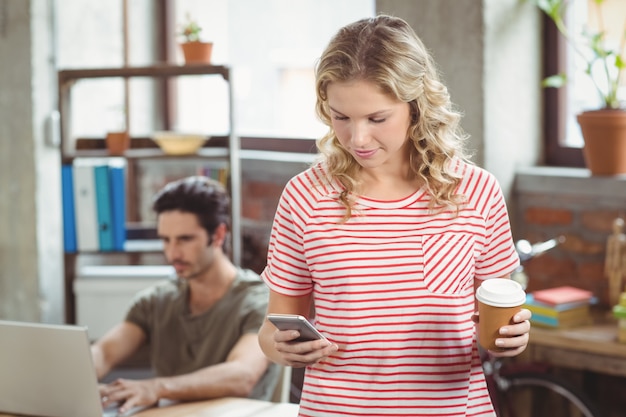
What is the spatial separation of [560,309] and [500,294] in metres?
1.55

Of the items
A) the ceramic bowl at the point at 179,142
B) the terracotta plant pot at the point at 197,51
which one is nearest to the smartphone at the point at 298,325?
the ceramic bowl at the point at 179,142

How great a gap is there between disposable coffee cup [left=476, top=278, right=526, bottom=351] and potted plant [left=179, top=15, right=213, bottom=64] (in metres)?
2.44

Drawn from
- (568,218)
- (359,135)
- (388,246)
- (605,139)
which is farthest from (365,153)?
(568,218)

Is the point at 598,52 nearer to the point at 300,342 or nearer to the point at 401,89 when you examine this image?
the point at 401,89

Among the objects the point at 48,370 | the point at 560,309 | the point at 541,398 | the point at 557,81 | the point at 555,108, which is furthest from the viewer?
the point at 555,108

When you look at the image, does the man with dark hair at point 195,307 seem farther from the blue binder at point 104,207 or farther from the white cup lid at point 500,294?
the white cup lid at point 500,294

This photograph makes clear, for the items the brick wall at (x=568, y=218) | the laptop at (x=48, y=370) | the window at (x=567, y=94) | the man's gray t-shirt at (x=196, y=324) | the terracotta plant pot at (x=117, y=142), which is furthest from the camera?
the terracotta plant pot at (x=117, y=142)

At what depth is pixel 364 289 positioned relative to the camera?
1.54 meters

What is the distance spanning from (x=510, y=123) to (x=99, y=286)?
1686 mm

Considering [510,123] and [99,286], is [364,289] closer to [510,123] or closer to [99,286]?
[510,123]

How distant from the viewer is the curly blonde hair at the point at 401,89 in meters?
1.51

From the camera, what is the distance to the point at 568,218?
3.25m

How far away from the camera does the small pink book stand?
2925mm

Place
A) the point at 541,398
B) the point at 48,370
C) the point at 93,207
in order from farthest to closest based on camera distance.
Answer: the point at 93,207, the point at 541,398, the point at 48,370
